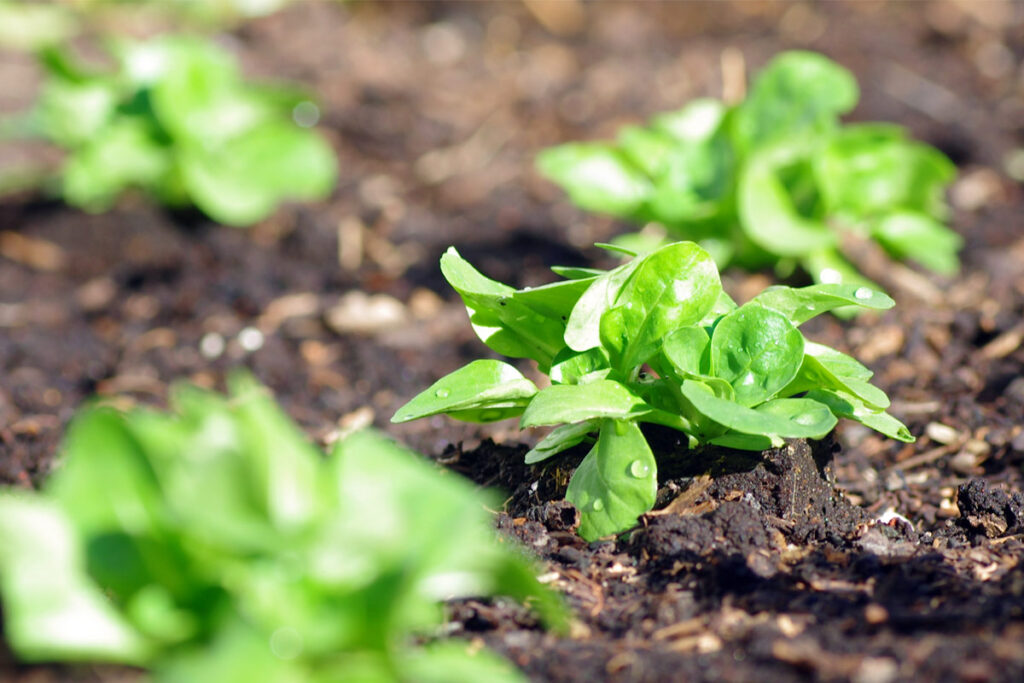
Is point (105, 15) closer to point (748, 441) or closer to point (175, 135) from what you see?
point (175, 135)

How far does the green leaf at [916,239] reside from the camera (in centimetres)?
365

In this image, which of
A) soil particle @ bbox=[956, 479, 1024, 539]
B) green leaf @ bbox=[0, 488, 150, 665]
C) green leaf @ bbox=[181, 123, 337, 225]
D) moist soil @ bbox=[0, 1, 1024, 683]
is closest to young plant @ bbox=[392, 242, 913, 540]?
moist soil @ bbox=[0, 1, 1024, 683]

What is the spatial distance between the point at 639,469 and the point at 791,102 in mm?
2005

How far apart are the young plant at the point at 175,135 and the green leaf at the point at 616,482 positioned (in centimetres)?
238

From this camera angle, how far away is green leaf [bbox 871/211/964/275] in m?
3.65

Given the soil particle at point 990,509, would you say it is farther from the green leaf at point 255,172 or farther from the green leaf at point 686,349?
the green leaf at point 255,172

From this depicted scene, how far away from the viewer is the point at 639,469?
6.49 ft

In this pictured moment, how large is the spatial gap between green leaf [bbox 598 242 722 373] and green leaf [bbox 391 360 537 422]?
208 millimetres

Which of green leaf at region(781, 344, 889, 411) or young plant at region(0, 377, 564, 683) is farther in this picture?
green leaf at region(781, 344, 889, 411)

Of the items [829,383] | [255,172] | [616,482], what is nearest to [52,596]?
[616,482]

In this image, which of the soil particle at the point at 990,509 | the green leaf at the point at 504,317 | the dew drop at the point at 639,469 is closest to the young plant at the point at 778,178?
the soil particle at the point at 990,509

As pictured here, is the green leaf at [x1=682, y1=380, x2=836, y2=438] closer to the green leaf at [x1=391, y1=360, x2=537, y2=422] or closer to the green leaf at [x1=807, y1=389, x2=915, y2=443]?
the green leaf at [x1=807, y1=389, x2=915, y2=443]

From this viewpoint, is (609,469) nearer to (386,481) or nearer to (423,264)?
(386,481)

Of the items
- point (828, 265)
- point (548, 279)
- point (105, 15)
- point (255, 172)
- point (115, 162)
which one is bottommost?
point (548, 279)
